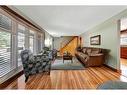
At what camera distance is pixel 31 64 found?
4270mm

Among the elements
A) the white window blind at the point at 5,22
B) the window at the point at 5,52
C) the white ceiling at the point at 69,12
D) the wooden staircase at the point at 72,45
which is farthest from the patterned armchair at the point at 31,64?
the wooden staircase at the point at 72,45

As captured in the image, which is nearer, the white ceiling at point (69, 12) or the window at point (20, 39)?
the white ceiling at point (69, 12)

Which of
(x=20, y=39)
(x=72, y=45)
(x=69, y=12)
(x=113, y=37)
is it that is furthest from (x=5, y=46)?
(x=72, y=45)

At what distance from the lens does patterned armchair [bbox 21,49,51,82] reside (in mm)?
4078

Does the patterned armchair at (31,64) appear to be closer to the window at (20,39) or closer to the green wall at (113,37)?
the window at (20,39)

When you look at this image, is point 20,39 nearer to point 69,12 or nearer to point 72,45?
point 69,12

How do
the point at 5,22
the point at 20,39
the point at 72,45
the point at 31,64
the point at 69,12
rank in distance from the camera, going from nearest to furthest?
1. the point at 5,22
2. the point at 31,64
3. the point at 69,12
4. the point at 20,39
5. the point at 72,45

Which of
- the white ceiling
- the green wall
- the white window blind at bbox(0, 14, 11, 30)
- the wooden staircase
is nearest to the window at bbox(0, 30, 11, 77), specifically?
the white window blind at bbox(0, 14, 11, 30)

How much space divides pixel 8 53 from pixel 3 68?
541 millimetres

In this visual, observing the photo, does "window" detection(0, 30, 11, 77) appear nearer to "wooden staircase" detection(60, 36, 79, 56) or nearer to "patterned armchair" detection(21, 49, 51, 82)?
"patterned armchair" detection(21, 49, 51, 82)

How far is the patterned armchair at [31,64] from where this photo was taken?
408cm
